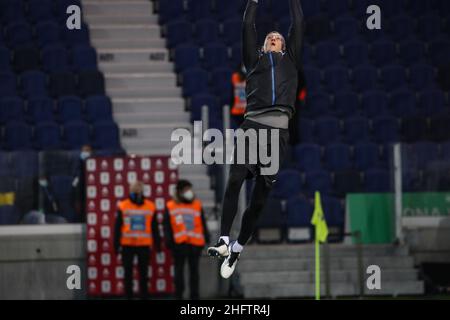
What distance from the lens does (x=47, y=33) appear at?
20375mm

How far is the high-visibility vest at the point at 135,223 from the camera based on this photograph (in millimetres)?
16672

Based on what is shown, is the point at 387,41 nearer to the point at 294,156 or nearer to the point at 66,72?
the point at 294,156

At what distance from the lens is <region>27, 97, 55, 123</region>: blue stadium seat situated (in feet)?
62.2

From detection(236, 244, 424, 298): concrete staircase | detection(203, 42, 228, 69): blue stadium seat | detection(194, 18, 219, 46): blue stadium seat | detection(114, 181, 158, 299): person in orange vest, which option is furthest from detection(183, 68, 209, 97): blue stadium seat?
detection(114, 181, 158, 299): person in orange vest

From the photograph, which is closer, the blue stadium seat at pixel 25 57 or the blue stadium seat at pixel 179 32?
the blue stadium seat at pixel 25 57

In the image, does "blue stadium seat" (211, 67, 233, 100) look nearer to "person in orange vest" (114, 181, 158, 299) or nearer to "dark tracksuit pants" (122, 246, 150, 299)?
"person in orange vest" (114, 181, 158, 299)

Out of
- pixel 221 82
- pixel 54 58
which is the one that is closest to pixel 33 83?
pixel 54 58

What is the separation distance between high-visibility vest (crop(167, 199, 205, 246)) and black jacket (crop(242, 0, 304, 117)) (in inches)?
269

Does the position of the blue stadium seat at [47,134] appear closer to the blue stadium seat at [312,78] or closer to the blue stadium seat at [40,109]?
the blue stadium seat at [40,109]

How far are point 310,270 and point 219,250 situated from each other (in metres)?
7.50

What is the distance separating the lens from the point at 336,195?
18531mm

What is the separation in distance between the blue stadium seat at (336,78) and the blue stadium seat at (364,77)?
21 centimetres

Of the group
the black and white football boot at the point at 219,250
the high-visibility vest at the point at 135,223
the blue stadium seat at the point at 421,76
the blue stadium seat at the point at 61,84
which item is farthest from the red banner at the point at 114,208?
the black and white football boot at the point at 219,250
